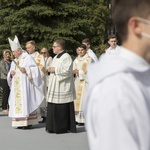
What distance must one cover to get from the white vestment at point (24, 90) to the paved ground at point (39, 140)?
1.28 ft

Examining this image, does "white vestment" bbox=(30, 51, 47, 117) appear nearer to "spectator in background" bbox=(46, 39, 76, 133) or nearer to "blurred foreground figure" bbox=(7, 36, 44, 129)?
"blurred foreground figure" bbox=(7, 36, 44, 129)

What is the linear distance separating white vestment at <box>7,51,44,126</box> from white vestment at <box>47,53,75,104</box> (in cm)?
71

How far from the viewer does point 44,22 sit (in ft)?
78.2

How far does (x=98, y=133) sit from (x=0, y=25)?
23.6 m

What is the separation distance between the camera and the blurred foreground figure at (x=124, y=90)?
137 centimetres

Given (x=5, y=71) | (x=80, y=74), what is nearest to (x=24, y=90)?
(x=80, y=74)

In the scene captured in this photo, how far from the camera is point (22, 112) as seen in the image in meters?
8.86

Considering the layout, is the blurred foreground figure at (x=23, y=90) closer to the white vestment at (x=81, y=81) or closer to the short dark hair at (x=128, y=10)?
the white vestment at (x=81, y=81)

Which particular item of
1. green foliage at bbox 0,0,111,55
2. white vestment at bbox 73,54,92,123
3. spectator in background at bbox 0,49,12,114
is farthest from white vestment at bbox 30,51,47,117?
green foliage at bbox 0,0,111,55

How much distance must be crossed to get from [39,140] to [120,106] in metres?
6.56

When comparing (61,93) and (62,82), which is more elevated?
(62,82)

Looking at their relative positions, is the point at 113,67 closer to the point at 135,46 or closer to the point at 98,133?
the point at 135,46

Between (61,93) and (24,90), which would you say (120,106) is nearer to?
(61,93)

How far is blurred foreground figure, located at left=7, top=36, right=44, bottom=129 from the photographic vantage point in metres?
8.88
